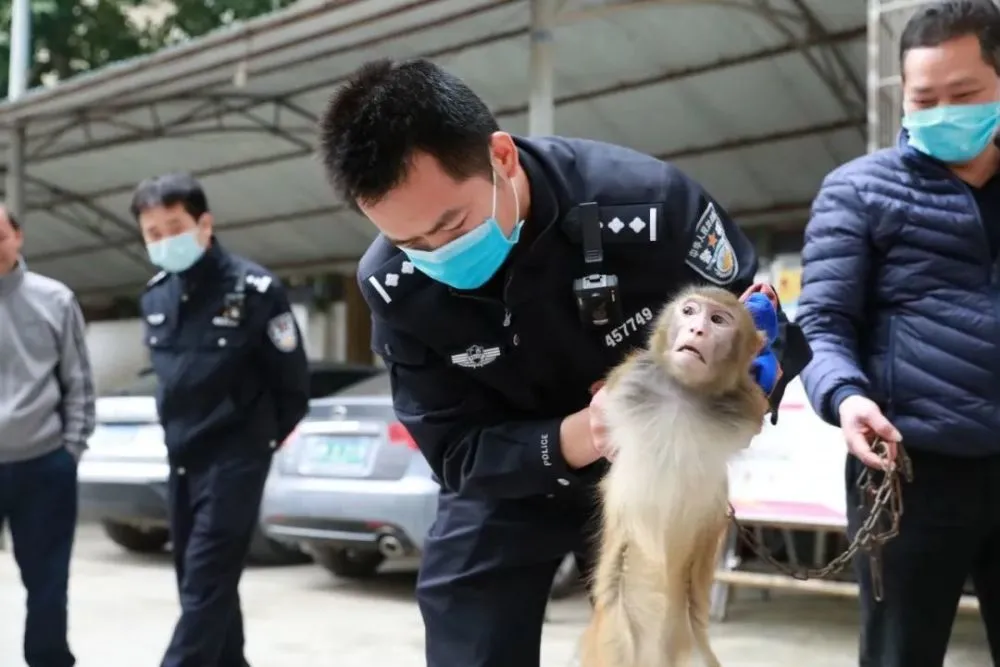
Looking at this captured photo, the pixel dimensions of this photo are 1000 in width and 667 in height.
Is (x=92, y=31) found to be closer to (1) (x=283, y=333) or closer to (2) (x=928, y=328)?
(1) (x=283, y=333)

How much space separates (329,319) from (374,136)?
429 inches

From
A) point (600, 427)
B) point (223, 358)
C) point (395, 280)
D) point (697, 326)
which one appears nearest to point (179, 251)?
point (223, 358)

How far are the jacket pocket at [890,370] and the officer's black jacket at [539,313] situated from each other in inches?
18.8

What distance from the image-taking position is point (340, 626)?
481 cm

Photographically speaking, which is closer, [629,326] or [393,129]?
[393,129]

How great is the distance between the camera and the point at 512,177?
1.62m

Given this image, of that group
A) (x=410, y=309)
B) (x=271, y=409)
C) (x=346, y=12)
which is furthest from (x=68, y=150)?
(x=410, y=309)

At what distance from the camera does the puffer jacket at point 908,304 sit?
1.95 meters

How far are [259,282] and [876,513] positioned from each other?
2.25m

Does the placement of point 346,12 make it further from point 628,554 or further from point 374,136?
point 628,554

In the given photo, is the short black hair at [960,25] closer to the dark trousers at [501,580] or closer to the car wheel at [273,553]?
the dark trousers at [501,580]

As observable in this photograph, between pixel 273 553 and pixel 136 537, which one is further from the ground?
pixel 273 553

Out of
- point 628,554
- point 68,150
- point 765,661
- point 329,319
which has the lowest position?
point 329,319

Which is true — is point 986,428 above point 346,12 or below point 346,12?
below
